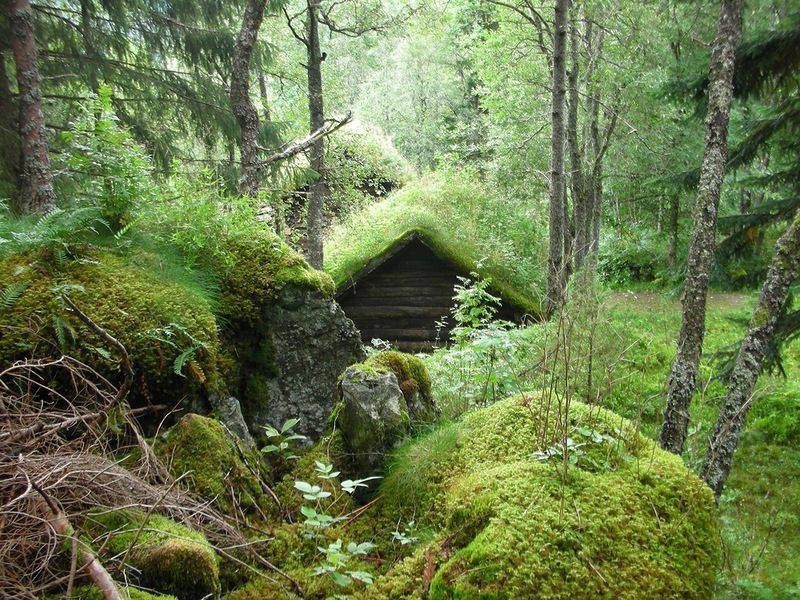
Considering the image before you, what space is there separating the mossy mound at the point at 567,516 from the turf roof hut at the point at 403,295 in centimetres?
895

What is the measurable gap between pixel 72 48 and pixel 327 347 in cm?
604

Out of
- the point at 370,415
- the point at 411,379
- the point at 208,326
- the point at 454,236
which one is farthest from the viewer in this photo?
the point at 454,236

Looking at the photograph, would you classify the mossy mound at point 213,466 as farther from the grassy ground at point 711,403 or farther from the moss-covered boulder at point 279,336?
the grassy ground at point 711,403

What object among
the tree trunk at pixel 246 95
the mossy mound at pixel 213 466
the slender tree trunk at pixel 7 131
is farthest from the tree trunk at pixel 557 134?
the slender tree trunk at pixel 7 131

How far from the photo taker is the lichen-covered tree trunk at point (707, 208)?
17.4 feet

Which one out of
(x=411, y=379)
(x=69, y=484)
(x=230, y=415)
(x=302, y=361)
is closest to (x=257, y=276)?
(x=302, y=361)

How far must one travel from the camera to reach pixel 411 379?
3787 millimetres

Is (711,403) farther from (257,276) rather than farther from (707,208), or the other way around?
(257,276)

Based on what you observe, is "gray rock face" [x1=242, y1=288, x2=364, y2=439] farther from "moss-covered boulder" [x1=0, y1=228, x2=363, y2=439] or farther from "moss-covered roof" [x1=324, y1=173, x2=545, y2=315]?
"moss-covered roof" [x1=324, y1=173, x2=545, y2=315]

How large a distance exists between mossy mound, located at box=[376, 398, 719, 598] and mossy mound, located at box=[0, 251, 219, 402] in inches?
60.5

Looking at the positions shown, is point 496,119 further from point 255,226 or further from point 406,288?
point 255,226

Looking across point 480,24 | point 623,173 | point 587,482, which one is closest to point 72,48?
point 587,482

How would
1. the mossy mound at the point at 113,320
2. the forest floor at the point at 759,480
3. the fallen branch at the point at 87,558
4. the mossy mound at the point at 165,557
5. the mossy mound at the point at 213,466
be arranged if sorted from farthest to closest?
1. the forest floor at the point at 759,480
2. the mossy mound at the point at 113,320
3. the mossy mound at the point at 213,466
4. the mossy mound at the point at 165,557
5. the fallen branch at the point at 87,558

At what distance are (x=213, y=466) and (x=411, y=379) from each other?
147cm
